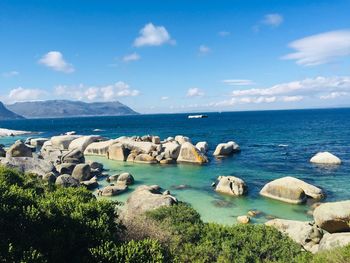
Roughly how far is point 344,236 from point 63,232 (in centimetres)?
1413

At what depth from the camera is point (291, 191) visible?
27031mm

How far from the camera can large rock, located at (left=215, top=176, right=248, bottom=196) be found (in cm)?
2904

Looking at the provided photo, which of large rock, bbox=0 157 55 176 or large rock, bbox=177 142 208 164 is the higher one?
large rock, bbox=0 157 55 176

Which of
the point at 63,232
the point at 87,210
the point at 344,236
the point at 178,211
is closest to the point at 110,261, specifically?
the point at 63,232

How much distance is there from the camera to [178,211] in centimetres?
1720

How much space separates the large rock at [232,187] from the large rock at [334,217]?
10.1m

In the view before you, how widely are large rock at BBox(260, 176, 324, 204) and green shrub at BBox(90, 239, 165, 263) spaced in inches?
792

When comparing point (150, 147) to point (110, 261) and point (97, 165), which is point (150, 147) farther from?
point (110, 261)

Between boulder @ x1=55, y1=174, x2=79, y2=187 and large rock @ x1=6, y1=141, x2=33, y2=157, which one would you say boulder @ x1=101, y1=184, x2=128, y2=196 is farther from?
large rock @ x1=6, y1=141, x2=33, y2=157

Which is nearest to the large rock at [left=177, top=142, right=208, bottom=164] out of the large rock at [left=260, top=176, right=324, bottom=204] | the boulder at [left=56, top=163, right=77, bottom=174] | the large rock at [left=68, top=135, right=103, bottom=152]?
the boulder at [left=56, top=163, right=77, bottom=174]

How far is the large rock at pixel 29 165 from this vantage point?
1194 inches

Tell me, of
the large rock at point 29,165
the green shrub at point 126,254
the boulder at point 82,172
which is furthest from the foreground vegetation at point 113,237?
the boulder at point 82,172

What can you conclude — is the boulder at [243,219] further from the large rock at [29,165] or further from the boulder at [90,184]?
the large rock at [29,165]

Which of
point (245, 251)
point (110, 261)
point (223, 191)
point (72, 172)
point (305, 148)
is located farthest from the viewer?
point (305, 148)
